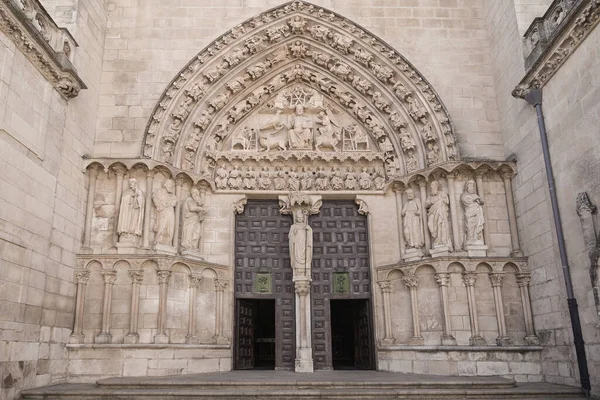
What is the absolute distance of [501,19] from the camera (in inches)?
377

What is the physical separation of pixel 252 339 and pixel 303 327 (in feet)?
4.24

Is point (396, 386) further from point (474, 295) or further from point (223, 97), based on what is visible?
point (223, 97)

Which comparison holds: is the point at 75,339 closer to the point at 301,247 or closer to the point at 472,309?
the point at 301,247

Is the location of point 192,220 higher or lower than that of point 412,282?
higher

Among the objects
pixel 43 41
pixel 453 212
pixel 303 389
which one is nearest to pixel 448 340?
pixel 453 212

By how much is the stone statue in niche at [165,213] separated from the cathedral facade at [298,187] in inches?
1.4

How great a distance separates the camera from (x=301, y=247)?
31.8 ft

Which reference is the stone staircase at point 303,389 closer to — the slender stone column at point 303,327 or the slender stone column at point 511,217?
the slender stone column at point 303,327

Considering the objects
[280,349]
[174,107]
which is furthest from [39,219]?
[280,349]

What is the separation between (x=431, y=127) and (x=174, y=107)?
4998 millimetres

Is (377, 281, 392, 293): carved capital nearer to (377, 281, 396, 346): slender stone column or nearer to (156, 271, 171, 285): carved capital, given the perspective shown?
(377, 281, 396, 346): slender stone column

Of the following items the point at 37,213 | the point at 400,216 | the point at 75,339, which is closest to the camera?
the point at 37,213

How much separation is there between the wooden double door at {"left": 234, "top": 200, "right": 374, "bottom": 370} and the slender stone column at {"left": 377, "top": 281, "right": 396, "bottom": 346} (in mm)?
403

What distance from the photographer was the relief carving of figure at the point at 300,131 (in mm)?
10477
